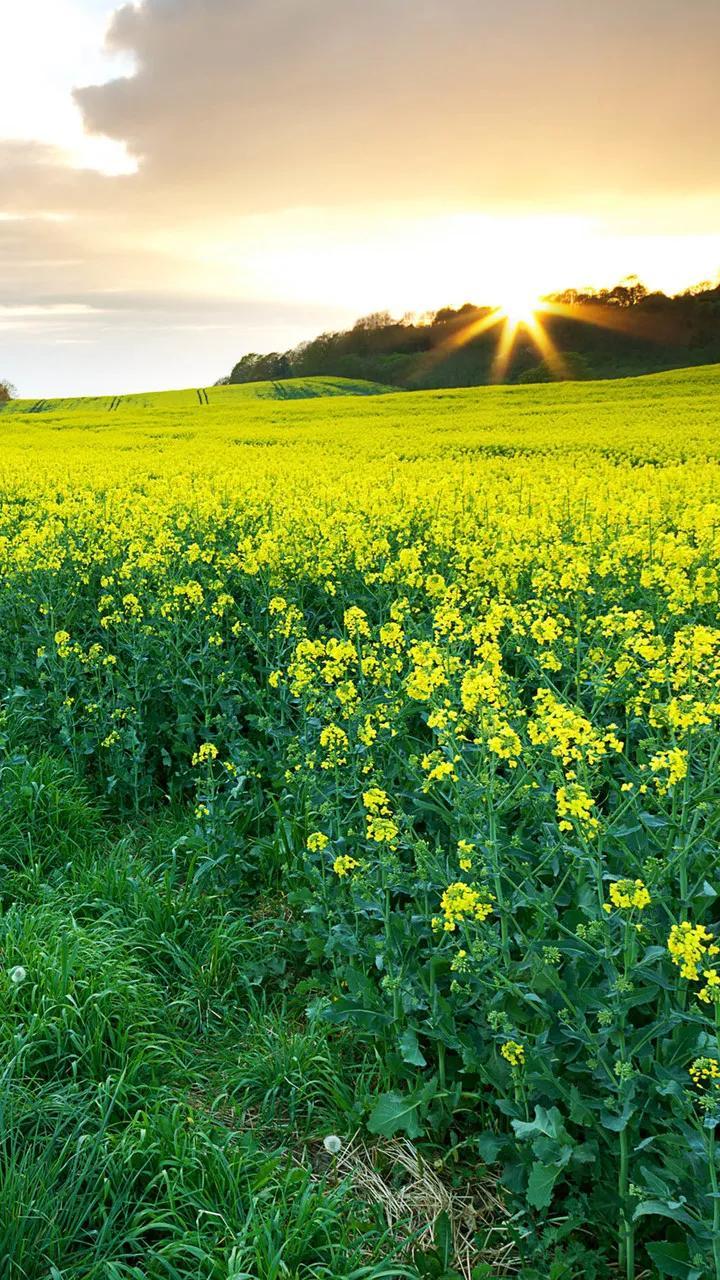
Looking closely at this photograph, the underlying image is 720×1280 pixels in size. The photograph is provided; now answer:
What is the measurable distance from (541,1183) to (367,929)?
3.84ft

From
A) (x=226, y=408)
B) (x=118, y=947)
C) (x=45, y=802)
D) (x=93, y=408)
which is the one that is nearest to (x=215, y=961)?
(x=118, y=947)

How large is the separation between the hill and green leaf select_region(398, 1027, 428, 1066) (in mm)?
66384

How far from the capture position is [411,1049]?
273 cm

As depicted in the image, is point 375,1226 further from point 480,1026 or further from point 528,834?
point 528,834

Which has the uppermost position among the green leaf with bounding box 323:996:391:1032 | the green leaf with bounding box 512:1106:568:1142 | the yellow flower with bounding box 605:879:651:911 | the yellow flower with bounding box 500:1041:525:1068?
the yellow flower with bounding box 605:879:651:911

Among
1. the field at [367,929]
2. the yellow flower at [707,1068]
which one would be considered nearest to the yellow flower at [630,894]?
the field at [367,929]

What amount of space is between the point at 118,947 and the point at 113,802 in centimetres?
177

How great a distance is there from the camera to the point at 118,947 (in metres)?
3.61

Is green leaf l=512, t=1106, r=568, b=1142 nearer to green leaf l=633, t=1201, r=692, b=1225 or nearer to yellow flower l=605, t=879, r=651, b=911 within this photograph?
green leaf l=633, t=1201, r=692, b=1225

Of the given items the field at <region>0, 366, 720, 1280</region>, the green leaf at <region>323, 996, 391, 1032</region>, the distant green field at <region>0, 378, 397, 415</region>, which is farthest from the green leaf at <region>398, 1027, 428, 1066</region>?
the distant green field at <region>0, 378, 397, 415</region>

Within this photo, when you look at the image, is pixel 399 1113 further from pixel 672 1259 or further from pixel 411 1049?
pixel 672 1259

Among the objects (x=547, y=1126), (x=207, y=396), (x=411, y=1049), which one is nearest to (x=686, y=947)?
(x=547, y=1126)

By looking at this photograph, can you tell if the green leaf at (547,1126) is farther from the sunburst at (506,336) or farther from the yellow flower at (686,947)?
the sunburst at (506,336)

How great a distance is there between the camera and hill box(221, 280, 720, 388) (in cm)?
7181
